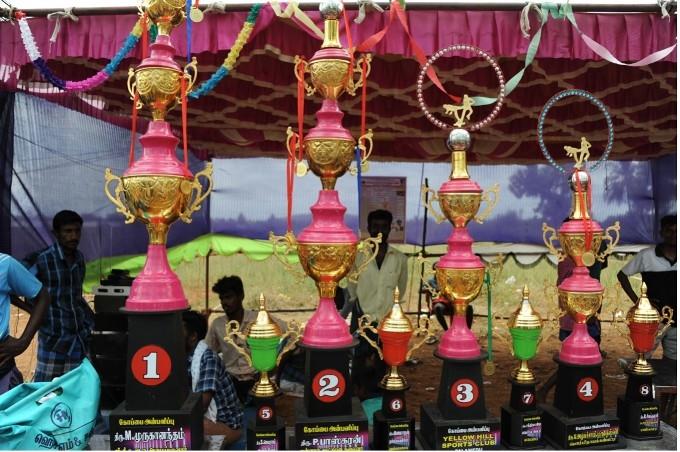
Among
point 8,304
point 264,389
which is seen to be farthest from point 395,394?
point 8,304

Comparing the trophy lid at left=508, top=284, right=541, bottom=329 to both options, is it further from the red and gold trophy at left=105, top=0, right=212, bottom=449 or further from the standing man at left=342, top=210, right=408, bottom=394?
the standing man at left=342, top=210, right=408, bottom=394

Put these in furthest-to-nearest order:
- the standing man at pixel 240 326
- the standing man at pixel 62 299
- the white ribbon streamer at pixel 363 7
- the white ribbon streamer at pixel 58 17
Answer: the standing man at pixel 240 326 → the standing man at pixel 62 299 → the white ribbon streamer at pixel 58 17 → the white ribbon streamer at pixel 363 7

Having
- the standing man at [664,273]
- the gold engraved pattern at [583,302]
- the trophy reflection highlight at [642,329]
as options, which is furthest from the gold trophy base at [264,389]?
the standing man at [664,273]

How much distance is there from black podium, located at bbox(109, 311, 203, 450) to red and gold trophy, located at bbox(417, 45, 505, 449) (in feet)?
2.72

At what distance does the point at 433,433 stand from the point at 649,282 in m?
2.12

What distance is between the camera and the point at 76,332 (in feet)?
9.13

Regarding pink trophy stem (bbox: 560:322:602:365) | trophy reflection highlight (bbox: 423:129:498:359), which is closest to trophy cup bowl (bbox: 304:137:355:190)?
trophy reflection highlight (bbox: 423:129:498:359)

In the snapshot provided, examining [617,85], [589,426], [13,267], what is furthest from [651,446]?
[13,267]

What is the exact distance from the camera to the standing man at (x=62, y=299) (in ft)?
8.70

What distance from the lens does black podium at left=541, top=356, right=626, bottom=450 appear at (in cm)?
171

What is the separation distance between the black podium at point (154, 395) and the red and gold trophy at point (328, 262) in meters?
0.37

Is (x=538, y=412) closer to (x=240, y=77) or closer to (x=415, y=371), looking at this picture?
(x=240, y=77)

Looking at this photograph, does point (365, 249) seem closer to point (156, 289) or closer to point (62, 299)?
point (156, 289)

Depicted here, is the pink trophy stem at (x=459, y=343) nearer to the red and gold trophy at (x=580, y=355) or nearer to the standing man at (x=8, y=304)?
the red and gold trophy at (x=580, y=355)
